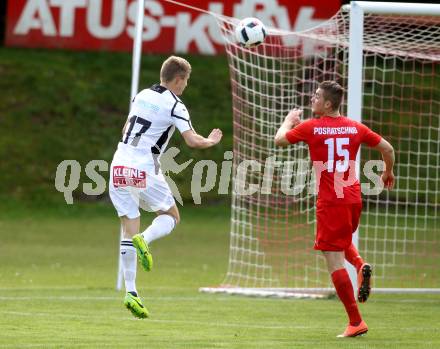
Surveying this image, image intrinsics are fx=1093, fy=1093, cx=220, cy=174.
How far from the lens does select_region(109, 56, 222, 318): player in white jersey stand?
32.9 feet

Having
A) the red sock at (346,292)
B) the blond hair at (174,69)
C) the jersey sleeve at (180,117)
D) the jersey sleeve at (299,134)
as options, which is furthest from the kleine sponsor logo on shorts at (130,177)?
the red sock at (346,292)

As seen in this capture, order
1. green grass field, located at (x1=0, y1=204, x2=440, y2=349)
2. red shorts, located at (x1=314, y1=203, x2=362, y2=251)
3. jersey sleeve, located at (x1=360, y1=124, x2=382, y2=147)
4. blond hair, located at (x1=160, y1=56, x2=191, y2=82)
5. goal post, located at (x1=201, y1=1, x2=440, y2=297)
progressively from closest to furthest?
green grass field, located at (x1=0, y1=204, x2=440, y2=349) < red shorts, located at (x1=314, y1=203, x2=362, y2=251) < jersey sleeve, located at (x1=360, y1=124, x2=382, y2=147) < blond hair, located at (x1=160, y1=56, x2=191, y2=82) < goal post, located at (x1=201, y1=1, x2=440, y2=297)

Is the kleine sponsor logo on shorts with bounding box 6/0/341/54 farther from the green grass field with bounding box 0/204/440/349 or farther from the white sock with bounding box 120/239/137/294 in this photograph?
the white sock with bounding box 120/239/137/294

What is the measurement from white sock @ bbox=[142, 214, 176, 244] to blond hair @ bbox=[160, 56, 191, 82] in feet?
4.24

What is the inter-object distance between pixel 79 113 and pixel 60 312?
17126 millimetres

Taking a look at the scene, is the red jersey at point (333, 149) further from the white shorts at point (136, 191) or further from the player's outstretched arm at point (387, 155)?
the white shorts at point (136, 191)

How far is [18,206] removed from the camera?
24672 millimetres

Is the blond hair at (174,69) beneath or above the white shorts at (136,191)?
above

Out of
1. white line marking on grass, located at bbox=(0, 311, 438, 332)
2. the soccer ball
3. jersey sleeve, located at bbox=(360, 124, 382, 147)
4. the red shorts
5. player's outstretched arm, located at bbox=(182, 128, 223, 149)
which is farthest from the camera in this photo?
the soccer ball

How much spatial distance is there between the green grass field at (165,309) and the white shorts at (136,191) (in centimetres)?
109

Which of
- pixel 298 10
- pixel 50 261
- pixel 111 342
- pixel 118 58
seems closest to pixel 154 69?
pixel 118 58

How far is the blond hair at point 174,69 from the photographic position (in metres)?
10.0

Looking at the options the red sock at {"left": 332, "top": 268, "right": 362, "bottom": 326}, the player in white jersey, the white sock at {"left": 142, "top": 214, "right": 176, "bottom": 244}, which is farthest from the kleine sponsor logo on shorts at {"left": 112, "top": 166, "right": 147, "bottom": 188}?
the red sock at {"left": 332, "top": 268, "right": 362, "bottom": 326}

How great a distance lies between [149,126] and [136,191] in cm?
62
